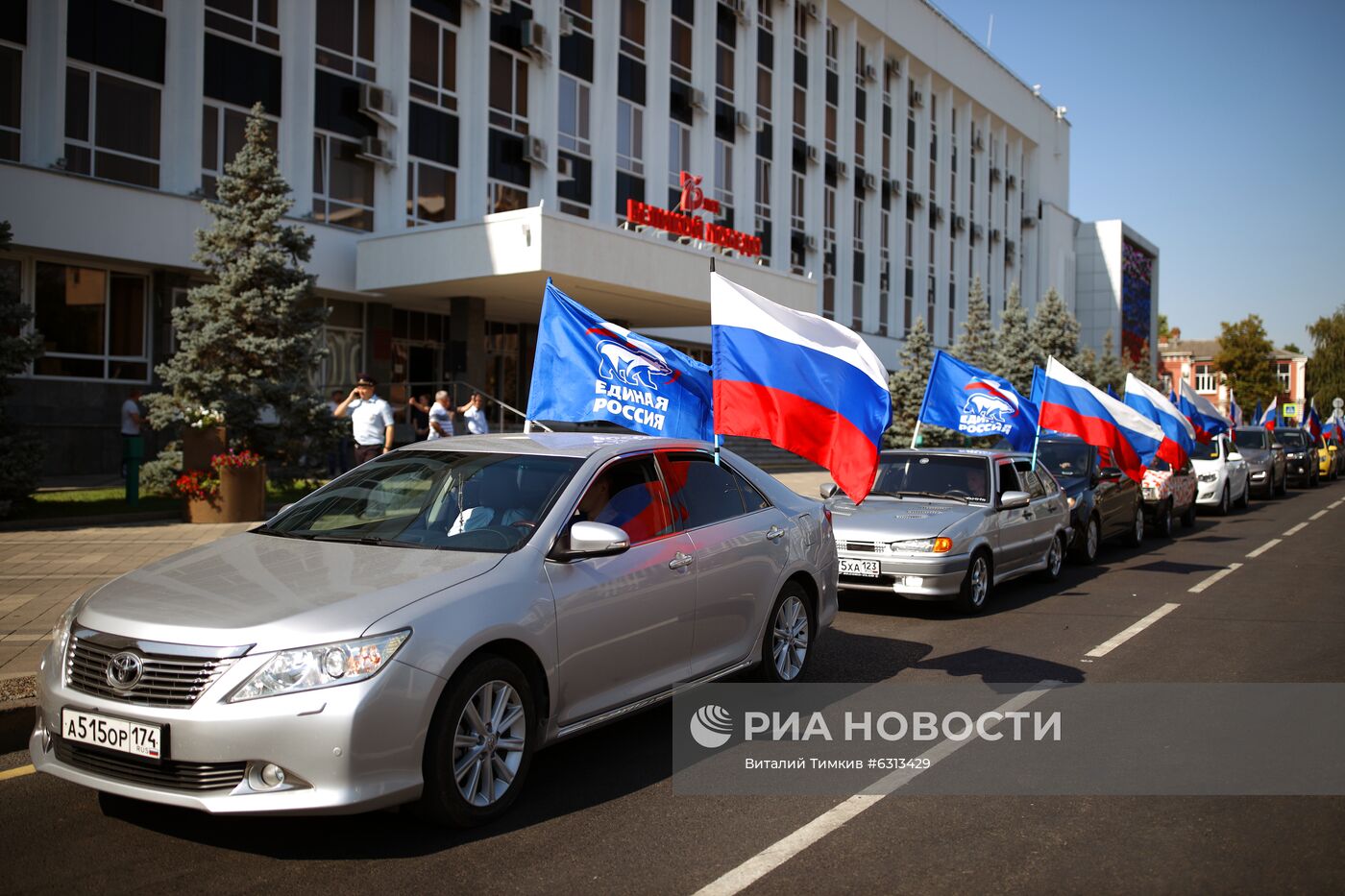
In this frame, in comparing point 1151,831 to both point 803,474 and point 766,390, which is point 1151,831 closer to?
point 766,390

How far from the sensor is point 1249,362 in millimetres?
73938

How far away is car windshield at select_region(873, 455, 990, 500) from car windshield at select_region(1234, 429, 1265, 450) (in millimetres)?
20400

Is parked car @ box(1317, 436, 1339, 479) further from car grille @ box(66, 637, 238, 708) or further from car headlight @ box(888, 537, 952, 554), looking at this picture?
car grille @ box(66, 637, 238, 708)

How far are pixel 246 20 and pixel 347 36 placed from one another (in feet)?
9.14

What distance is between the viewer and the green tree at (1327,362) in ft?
276

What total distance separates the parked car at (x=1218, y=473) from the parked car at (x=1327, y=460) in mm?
15288

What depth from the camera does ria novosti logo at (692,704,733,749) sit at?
6.03m

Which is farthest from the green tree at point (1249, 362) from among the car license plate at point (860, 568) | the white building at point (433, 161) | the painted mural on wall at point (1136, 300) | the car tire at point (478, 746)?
the car tire at point (478, 746)

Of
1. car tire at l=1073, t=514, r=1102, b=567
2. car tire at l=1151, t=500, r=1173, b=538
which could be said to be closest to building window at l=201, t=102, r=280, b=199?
car tire at l=1073, t=514, r=1102, b=567

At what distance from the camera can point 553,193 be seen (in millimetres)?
32062

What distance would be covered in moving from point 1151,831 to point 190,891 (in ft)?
12.4

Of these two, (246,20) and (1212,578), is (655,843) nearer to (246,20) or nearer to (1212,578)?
(1212,578)

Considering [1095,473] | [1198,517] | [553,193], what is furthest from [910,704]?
[553,193]

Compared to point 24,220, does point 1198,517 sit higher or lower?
lower
